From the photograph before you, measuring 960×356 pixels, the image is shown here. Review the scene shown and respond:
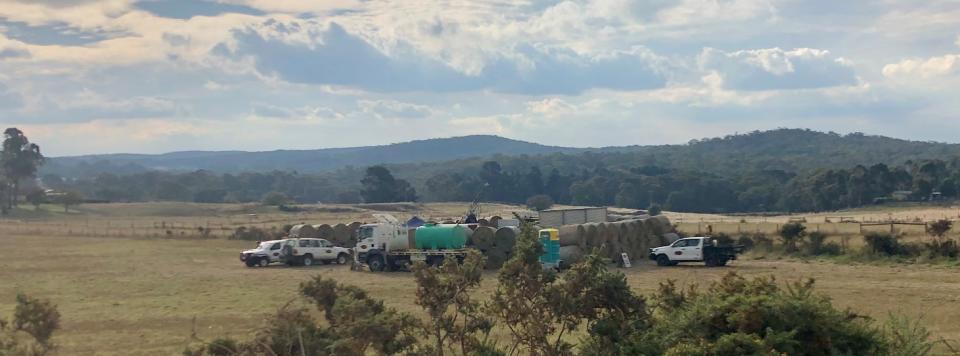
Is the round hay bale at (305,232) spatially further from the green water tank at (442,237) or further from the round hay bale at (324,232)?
the green water tank at (442,237)

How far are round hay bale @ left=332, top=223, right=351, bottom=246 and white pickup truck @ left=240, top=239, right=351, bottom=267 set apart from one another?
3.44 meters

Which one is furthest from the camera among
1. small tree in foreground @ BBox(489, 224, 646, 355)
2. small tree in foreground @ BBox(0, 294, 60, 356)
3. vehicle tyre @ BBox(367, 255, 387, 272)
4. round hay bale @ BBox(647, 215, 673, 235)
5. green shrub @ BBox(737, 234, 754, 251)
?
green shrub @ BBox(737, 234, 754, 251)

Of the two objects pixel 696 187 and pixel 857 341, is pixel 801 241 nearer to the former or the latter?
pixel 857 341

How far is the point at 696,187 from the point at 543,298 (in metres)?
114

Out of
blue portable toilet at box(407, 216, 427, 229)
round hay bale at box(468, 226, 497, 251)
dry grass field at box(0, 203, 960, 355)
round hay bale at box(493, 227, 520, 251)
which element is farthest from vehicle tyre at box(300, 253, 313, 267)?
round hay bale at box(493, 227, 520, 251)

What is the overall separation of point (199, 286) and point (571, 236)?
14.8m

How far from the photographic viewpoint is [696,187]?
402ft

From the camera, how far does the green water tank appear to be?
124 ft

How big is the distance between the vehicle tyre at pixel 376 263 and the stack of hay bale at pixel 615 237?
23.5 ft

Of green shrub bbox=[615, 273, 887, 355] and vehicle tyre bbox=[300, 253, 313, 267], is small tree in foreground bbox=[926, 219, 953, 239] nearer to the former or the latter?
vehicle tyre bbox=[300, 253, 313, 267]

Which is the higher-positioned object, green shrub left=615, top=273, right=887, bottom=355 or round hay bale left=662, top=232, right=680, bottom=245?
green shrub left=615, top=273, right=887, bottom=355

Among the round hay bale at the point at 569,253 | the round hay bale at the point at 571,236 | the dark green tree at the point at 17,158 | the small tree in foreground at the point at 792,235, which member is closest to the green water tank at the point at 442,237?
the round hay bale at the point at 571,236

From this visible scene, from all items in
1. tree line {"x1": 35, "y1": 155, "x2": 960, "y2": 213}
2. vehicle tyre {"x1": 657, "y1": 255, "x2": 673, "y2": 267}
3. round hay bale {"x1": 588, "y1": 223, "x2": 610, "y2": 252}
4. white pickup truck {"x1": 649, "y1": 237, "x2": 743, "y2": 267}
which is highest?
tree line {"x1": 35, "y1": 155, "x2": 960, "y2": 213}

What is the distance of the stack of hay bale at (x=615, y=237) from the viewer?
124 ft
